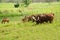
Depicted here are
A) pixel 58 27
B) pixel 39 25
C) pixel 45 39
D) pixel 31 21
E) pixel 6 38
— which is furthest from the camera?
pixel 31 21

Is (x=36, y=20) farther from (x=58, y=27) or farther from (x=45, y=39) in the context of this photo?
(x=45, y=39)

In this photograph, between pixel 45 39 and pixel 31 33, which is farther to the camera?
pixel 31 33

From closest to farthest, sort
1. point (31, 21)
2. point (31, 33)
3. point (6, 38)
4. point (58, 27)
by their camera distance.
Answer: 1. point (6, 38)
2. point (31, 33)
3. point (58, 27)
4. point (31, 21)

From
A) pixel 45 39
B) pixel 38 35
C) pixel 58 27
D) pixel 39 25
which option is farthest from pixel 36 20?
pixel 45 39

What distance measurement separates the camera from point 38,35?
56.6 ft

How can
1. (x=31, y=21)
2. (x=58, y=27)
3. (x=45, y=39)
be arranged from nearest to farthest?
1. (x=45, y=39)
2. (x=58, y=27)
3. (x=31, y=21)

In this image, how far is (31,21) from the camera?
78.9 ft

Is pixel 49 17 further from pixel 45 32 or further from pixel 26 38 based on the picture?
pixel 26 38

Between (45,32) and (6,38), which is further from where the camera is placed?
(45,32)

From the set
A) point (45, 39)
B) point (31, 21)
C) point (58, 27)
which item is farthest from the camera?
point (31, 21)

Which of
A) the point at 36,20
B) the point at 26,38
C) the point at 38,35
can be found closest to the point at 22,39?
the point at 26,38

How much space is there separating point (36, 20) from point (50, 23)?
1.37 metres

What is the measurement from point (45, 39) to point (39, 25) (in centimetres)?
547

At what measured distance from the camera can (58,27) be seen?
65.3 feet
